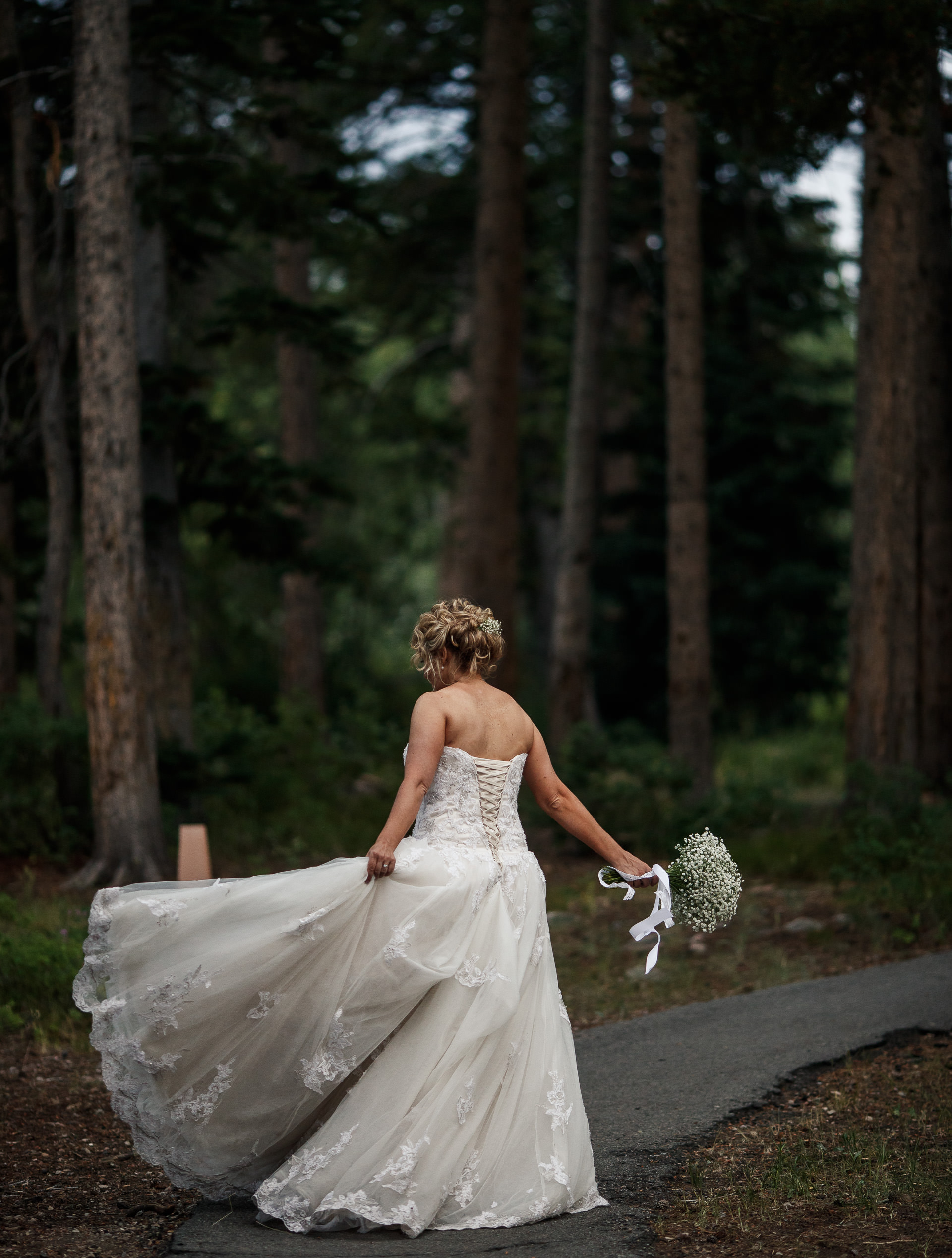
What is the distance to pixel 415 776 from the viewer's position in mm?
4789

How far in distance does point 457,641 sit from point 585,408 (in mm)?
12521

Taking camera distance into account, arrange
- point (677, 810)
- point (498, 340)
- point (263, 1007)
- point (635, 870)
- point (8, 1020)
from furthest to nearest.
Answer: point (498, 340) < point (677, 810) < point (8, 1020) < point (635, 870) < point (263, 1007)

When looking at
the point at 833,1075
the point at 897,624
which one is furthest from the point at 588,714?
the point at 833,1075

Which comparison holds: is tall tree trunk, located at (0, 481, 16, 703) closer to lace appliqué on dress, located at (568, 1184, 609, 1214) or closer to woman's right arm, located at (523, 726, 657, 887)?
woman's right arm, located at (523, 726, 657, 887)

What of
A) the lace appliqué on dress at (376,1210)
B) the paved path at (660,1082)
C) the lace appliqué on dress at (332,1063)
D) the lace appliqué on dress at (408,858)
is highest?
the lace appliqué on dress at (408,858)

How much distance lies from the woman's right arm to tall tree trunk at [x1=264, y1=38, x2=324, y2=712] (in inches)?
543

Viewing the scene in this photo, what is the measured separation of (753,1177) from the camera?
198 inches

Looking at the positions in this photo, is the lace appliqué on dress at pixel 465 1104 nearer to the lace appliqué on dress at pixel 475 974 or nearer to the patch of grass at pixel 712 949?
the lace appliqué on dress at pixel 475 974

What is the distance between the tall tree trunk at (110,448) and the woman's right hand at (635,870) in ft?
19.1

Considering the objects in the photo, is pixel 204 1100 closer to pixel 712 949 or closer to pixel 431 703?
pixel 431 703

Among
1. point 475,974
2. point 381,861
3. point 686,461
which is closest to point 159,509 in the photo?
point 686,461

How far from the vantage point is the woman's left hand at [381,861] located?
4.71m

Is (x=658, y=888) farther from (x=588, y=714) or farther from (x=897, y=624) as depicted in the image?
(x=588, y=714)

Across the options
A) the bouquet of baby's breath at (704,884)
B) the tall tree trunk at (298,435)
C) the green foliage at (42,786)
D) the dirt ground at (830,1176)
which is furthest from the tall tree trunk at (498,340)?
the bouquet of baby's breath at (704,884)
